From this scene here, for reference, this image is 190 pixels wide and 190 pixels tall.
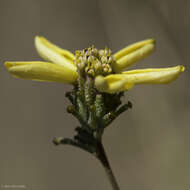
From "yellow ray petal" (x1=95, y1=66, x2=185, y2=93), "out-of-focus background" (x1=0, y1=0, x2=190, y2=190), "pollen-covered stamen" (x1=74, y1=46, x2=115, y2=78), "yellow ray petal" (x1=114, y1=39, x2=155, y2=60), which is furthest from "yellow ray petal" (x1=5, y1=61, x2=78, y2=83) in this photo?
"out-of-focus background" (x1=0, y1=0, x2=190, y2=190)

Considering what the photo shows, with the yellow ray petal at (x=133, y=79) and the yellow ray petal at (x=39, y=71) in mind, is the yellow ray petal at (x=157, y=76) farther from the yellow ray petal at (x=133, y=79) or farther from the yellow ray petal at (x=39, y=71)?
the yellow ray petal at (x=39, y=71)

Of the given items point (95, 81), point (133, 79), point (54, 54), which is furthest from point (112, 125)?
point (95, 81)

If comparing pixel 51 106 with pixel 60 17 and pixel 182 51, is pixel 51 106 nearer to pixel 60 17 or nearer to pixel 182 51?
pixel 60 17

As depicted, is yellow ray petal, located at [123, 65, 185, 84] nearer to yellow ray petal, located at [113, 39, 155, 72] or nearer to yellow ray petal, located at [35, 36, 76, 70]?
yellow ray petal, located at [113, 39, 155, 72]

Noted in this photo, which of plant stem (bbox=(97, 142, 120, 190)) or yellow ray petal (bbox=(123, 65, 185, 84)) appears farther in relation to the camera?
yellow ray petal (bbox=(123, 65, 185, 84))

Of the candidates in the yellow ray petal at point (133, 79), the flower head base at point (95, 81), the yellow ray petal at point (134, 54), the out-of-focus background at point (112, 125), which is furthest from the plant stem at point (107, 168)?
→ the out-of-focus background at point (112, 125)

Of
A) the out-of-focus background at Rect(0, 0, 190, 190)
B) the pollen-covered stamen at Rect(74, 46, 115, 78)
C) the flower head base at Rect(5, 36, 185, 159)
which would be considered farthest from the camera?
the out-of-focus background at Rect(0, 0, 190, 190)

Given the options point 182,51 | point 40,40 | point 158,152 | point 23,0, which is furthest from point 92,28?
point 40,40
